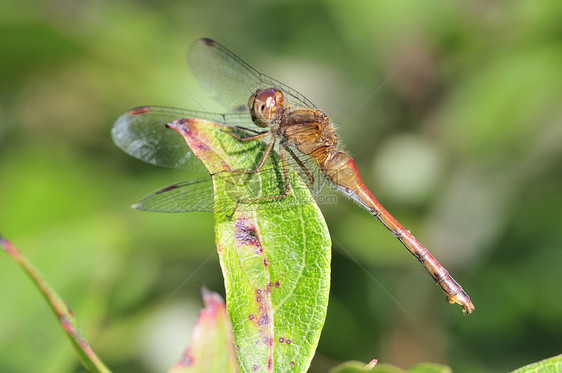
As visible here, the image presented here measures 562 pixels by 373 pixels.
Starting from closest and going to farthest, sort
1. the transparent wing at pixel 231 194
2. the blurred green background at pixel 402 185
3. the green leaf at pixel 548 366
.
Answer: the green leaf at pixel 548 366
the transparent wing at pixel 231 194
the blurred green background at pixel 402 185

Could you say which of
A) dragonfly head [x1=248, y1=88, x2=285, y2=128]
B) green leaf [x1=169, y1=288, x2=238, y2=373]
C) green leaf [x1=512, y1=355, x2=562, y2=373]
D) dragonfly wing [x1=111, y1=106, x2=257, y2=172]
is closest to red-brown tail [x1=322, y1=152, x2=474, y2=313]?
dragonfly head [x1=248, y1=88, x2=285, y2=128]

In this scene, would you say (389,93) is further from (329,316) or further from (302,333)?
(302,333)

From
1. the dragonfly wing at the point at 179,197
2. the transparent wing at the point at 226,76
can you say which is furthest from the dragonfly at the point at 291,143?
the dragonfly wing at the point at 179,197

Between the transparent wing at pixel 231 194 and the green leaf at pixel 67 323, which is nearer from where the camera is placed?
the green leaf at pixel 67 323

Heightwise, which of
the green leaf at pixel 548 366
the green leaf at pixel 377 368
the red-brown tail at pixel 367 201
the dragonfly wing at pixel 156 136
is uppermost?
the green leaf at pixel 548 366

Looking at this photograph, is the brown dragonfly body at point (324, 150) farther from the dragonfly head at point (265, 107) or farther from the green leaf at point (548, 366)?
the green leaf at point (548, 366)

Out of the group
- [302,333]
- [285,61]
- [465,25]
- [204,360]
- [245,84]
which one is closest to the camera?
[204,360]

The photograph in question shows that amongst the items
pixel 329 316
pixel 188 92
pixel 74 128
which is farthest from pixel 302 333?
pixel 74 128
